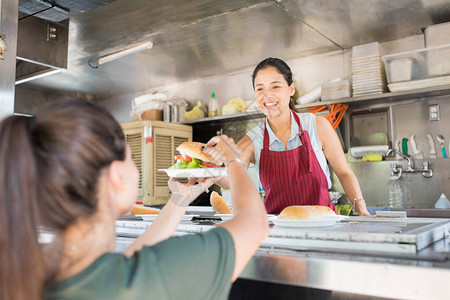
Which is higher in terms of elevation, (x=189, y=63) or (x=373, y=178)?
(x=189, y=63)

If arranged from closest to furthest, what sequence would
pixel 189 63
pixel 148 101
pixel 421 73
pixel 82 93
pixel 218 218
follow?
1. pixel 218 218
2. pixel 421 73
3. pixel 189 63
4. pixel 148 101
5. pixel 82 93

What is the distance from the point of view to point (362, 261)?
1.03m

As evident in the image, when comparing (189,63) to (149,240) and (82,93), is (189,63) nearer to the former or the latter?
→ (82,93)

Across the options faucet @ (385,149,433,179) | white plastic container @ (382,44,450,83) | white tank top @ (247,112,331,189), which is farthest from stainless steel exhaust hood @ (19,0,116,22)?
faucet @ (385,149,433,179)

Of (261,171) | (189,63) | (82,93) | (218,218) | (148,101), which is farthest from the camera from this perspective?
(82,93)

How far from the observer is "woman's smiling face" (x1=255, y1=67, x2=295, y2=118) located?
7.82 feet

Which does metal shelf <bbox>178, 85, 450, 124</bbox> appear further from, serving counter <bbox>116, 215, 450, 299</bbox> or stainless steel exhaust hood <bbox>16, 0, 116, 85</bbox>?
serving counter <bbox>116, 215, 450, 299</bbox>

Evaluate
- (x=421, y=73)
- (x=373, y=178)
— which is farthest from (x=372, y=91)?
(x=373, y=178)

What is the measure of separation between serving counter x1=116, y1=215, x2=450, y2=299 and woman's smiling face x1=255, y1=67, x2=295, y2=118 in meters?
1.20

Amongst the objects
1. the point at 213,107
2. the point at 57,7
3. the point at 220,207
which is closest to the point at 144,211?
the point at 220,207

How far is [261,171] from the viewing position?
251cm

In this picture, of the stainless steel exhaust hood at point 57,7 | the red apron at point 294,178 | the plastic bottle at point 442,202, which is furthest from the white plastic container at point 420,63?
the stainless steel exhaust hood at point 57,7

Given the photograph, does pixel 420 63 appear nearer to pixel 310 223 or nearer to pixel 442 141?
pixel 442 141

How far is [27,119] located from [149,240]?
579 millimetres
